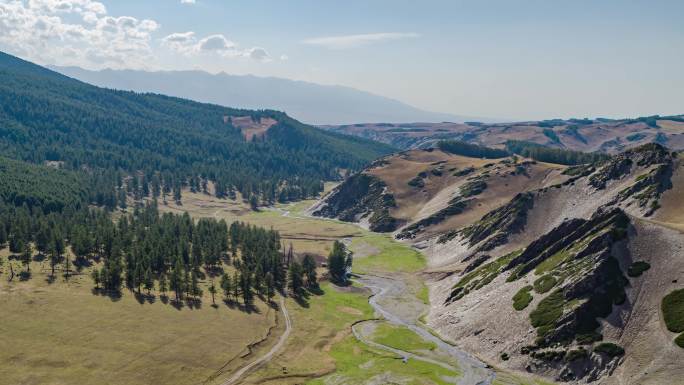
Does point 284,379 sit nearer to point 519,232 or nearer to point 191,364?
point 191,364

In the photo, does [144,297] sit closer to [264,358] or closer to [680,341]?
[264,358]

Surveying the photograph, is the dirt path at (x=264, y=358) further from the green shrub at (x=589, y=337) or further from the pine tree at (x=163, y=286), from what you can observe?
the green shrub at (x=589, y=337)

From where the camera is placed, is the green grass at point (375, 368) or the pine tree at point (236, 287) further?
the pine tree at point (236, 287)

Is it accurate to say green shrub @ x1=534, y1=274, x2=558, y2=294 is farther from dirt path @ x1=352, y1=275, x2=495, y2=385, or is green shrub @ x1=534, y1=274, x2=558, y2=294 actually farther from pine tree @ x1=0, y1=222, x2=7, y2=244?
pine tree @ x1=0, y1=222, x2=7, y2=244

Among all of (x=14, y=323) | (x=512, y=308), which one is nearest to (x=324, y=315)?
(x=512, y=308)

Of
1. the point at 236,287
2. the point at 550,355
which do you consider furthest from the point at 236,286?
the point at 550,355

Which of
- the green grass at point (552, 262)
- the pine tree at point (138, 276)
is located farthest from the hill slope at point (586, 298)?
the pine tree at point (138, 276)
